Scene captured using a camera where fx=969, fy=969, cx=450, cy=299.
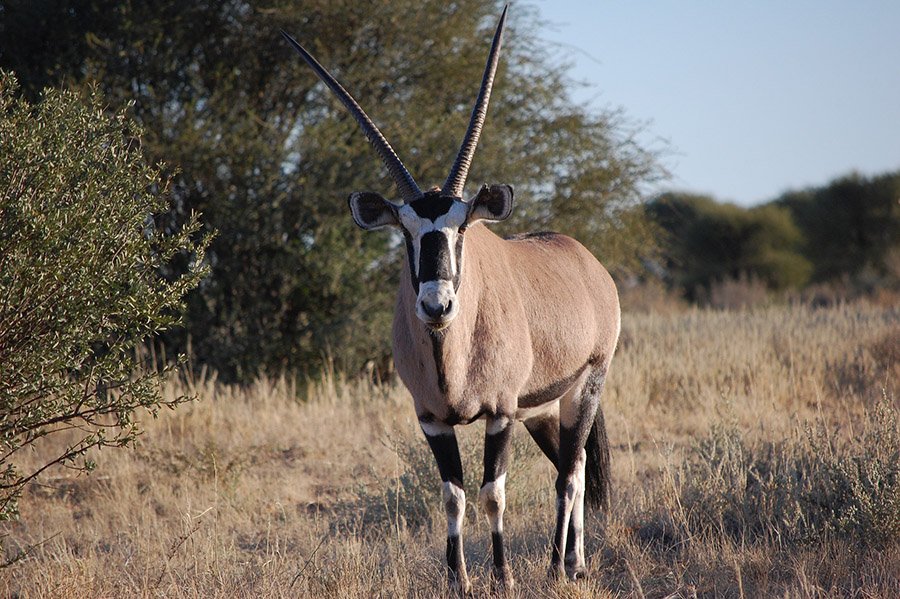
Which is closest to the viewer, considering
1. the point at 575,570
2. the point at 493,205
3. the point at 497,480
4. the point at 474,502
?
the point at 493,205

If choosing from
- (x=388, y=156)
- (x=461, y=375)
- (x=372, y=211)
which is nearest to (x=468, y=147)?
(x=388, y=156)

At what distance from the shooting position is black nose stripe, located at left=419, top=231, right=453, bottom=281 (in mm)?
4180

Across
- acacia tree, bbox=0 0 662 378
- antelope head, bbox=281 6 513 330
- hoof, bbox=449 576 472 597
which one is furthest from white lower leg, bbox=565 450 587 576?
acacia tree, bbox=0 0 662 378

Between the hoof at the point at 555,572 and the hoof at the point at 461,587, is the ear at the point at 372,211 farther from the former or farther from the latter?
the hoof at the point at 555,572

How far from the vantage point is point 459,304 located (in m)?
4.46

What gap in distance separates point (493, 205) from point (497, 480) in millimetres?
1363

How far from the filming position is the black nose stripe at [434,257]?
418cm

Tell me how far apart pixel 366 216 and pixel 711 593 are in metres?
2.48

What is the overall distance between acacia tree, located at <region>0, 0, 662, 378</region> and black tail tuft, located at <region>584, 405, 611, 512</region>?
566 cm

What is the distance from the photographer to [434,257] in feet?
13.8

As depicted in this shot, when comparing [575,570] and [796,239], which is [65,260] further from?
[796,239]

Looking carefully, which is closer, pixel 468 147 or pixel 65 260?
pixel 65 260

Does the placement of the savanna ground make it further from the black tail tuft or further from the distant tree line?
the distant tree line

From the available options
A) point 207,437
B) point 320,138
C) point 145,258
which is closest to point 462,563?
point 145,258
